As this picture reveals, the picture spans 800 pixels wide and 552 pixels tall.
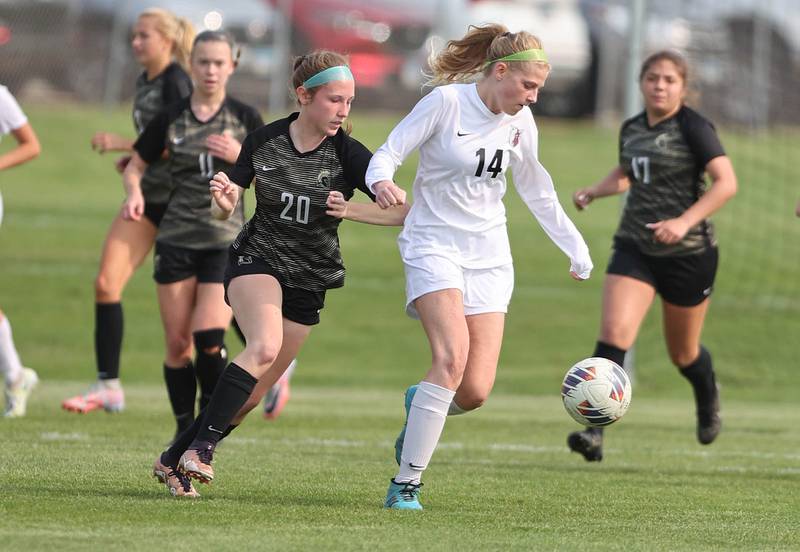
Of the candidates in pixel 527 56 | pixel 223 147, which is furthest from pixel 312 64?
pixel 223 147

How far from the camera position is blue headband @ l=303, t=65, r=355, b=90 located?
6.26 meters

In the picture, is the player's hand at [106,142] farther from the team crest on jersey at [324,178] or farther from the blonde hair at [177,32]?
the team crest on jersey at [324,178]

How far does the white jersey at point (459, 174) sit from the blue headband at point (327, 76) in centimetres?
32

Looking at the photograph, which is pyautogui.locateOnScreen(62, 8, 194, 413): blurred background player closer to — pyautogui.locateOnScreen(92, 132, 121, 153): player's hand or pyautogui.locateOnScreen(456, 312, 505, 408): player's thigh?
pyautogui.locateOnScreen(92, 132, 121, 153): player's hand

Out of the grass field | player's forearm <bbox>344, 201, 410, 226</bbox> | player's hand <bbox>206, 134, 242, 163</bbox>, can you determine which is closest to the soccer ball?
the grass field

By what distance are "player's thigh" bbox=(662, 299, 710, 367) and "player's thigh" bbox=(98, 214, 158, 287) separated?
314 centimetres

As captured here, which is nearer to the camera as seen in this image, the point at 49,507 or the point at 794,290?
the point at 49,507

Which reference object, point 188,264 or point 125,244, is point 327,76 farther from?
point 125,244

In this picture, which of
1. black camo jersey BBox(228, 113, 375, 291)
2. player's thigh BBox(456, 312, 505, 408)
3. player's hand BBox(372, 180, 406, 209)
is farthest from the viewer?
player's thigh BBox(456, 312, 505, 408)

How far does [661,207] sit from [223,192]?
336 cm

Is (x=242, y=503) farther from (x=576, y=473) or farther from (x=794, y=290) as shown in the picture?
(x=794, y=290)

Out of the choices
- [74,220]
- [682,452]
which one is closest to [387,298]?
[74,220]

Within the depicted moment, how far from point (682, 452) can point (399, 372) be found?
6.37m

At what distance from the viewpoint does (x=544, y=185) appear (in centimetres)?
673
